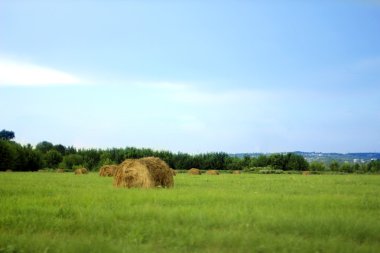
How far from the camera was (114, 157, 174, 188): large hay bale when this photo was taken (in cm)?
1803

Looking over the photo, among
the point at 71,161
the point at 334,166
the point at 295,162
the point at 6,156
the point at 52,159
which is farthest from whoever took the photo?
the point at 52,159

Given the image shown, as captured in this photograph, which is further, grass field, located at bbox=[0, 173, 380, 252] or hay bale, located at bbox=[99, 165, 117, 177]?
hay bale, located at bbox=[99, 165, 117, 177]

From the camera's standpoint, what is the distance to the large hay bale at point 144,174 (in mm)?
18031

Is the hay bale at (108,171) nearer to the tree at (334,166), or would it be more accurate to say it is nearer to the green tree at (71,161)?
the green tree at (71,161)

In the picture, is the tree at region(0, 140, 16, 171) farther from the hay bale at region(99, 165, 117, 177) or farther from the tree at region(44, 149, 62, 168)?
A: the hay bale at region(99, 165, 117, 177)

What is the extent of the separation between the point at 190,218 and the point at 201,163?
7195 cm

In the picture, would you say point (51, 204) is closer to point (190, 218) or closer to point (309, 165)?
point (190, 218)

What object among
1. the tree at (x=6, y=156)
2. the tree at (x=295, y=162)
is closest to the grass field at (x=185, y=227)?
the tree at (x=6, y=156)

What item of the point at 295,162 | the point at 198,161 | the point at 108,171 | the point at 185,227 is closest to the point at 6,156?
the point at 198,161

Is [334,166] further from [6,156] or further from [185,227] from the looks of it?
[185,227]

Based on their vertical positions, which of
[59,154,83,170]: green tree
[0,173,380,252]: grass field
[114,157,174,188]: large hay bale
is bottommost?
[0,173,380,252]: grass field

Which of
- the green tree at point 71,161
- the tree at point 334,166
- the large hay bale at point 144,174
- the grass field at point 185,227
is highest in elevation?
the green tree at point 71,161

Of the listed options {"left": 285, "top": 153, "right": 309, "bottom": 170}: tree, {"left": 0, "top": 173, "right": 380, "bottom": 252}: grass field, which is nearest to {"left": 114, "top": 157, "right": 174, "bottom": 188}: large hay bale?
{"left": 0, "top": 173, "right": 380, "bottom": 252}: grass field

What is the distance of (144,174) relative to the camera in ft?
59.2
